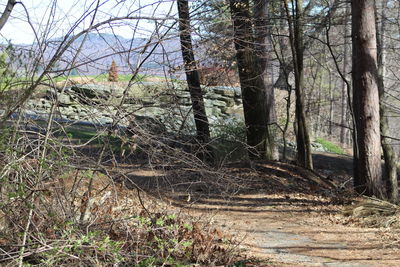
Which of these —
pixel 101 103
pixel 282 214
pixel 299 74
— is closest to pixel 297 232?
pixel 282 214

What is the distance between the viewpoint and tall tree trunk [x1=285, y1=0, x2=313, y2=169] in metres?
12.8

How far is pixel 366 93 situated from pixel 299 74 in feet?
9.89

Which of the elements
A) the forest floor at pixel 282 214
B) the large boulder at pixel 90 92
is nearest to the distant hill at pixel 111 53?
the large boulder at pixel 90 92

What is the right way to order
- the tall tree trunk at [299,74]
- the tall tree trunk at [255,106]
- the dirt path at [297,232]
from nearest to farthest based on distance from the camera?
the dirt path at [297,232] < the tall tree trunk at [299,74] < the tall tree trunk at [255,106]

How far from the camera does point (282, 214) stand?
32.5ft

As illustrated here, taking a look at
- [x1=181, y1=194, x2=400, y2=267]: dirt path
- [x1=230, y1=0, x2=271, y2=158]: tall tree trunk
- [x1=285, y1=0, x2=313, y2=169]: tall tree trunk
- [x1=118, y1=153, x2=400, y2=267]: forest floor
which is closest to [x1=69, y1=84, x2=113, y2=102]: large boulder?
[x1=118, y1=153, x2=400, y2=267]: forest floor

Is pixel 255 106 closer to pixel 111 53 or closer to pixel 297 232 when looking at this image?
pixel 297 232

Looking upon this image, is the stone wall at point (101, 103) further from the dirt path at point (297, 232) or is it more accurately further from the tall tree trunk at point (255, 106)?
the tall tree trunk at point (255, 106)

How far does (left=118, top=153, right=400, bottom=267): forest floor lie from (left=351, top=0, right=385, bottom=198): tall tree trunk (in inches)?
23.9

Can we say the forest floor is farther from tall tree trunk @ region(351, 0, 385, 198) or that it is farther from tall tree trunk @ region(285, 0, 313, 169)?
tall tree trunk @ region(285, 0, 313, 169)

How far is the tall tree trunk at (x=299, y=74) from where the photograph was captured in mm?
12789

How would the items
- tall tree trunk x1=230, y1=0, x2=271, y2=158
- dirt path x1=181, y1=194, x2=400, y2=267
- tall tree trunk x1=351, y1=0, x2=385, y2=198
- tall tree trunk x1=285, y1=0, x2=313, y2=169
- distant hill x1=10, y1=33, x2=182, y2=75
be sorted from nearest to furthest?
distant hill x1=10, y1=33, x2=182, y2=75 → dirt path x1=181, y1=194, x2=400, y2=267 → tall tree trunk x1=351, y1=0, x2=385, y2=198 → tall tree trunk x1=285, y1=0, x2=313, y2=169 → tall tree trunk x1=230, y1=0, x2=271, y2=158

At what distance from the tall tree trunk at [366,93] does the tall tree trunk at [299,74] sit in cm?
202

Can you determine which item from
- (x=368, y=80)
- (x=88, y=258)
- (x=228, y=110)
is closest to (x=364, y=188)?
(x=368, y=80)
